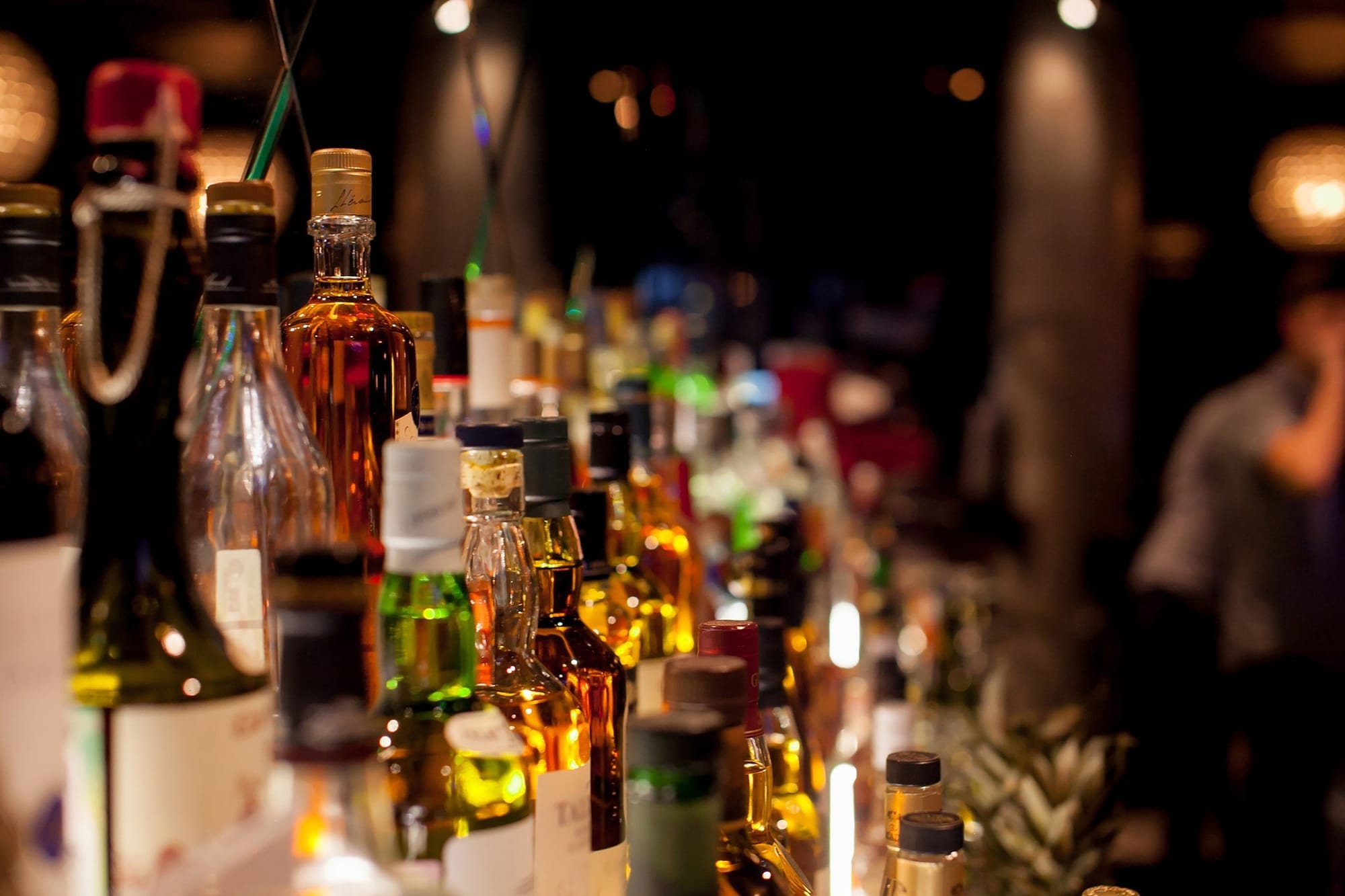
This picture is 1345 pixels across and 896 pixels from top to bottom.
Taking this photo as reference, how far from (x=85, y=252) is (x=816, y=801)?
780 millimetres

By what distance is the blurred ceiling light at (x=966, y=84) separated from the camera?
10.1 ft

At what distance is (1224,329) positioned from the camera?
12.9 feet

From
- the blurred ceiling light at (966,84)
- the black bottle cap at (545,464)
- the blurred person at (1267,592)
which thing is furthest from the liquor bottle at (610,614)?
the blurred person at (1267,592)

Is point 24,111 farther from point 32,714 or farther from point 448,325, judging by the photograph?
point 32,714

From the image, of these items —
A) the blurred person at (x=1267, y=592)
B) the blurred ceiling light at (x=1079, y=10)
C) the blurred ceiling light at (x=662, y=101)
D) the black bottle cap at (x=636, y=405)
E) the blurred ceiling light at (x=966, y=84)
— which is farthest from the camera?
the blurred person at (x=1267, y=592)

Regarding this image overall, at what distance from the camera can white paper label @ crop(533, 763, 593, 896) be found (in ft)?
2.09

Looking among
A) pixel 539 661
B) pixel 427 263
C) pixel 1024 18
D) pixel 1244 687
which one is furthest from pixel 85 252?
pixel 1244 687

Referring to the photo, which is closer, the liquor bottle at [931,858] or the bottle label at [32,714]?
the bottle label at [32,714]

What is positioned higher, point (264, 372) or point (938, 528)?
point (264, 372)

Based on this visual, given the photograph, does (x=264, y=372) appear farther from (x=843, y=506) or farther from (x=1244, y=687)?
(x=1244, y=687)

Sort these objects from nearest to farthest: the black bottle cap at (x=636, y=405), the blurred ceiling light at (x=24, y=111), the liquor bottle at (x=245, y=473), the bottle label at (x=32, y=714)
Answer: the bottle label at (x=32, y=714) → the liquor bottle at (x=245, y=473) → the blurred ceiling light at (x=24, y=111) → the black bottle cap at (x=636, y=405)

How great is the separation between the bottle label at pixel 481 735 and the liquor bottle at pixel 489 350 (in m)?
0.42

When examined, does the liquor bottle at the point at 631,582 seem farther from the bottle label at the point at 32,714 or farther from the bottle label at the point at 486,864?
the bottle label at the point at 32,714

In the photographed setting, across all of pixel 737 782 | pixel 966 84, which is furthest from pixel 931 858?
pixel 966 84
